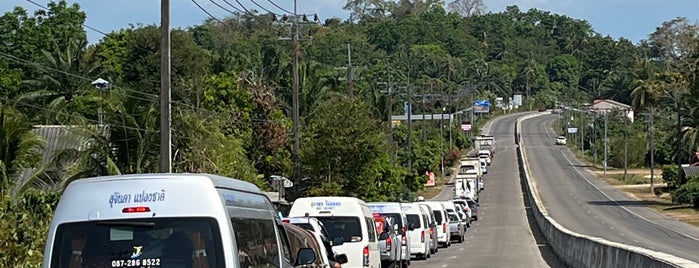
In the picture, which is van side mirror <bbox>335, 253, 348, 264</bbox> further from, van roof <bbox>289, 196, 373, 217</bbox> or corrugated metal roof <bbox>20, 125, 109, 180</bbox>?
corrugated metal roof <bbox>20, 125, 109, 180</bbox>

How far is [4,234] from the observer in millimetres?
18359

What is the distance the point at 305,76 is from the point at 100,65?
1282cm

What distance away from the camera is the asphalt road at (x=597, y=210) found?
156 ft

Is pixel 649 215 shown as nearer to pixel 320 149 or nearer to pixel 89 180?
pixel 320 149

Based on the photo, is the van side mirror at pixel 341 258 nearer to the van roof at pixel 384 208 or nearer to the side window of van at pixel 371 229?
the side window of van at pixel 371 229

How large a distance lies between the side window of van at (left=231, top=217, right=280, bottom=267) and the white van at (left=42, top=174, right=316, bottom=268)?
20cm

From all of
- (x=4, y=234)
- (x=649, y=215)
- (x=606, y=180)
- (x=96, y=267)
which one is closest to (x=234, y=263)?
(x=96, y=267)

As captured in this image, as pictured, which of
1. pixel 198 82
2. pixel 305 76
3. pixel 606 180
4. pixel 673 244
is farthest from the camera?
pixel 606 180

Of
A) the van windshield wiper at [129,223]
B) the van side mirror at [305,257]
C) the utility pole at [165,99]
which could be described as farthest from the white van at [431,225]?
the van windshield wiper at [129,223]

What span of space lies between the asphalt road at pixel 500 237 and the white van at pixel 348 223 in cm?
1055

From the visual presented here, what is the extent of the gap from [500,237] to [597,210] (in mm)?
26864

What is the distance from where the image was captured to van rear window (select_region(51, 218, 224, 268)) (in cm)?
874

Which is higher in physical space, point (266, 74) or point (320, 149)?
point (266, 74)

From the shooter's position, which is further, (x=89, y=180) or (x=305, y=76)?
(x=305, y=76)
